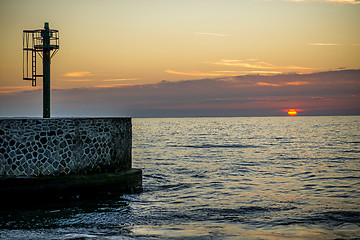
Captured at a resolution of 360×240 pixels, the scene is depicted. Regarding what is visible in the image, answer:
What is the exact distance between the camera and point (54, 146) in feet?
38.7

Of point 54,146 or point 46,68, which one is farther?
point 46,68

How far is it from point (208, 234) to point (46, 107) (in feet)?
50.9

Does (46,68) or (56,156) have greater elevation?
(46,68)

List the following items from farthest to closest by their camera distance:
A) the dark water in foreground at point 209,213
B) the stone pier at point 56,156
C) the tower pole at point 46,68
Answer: the tower pole at point 46,68
the stone pier at point 56,156
the dark water in foreground at point 209,213

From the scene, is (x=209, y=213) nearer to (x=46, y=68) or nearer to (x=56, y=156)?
(x=56, y=156)

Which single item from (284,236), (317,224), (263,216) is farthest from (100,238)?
(317,224)

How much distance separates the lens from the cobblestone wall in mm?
11539

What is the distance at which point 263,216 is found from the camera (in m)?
10.5

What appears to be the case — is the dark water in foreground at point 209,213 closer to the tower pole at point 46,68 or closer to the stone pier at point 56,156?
the stone pier at point 56,156

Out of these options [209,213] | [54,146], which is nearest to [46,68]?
[54,146]

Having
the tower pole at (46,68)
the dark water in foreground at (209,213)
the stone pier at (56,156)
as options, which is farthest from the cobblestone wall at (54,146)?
the tower pole at (46,68)

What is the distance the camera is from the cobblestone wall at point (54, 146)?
11539 millimetres

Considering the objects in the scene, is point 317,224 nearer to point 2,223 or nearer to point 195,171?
point 2,223

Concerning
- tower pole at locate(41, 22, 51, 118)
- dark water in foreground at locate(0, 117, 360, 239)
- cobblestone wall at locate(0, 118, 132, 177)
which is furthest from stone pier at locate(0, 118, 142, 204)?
tower pole at locate(41, 22, 51, 118)
